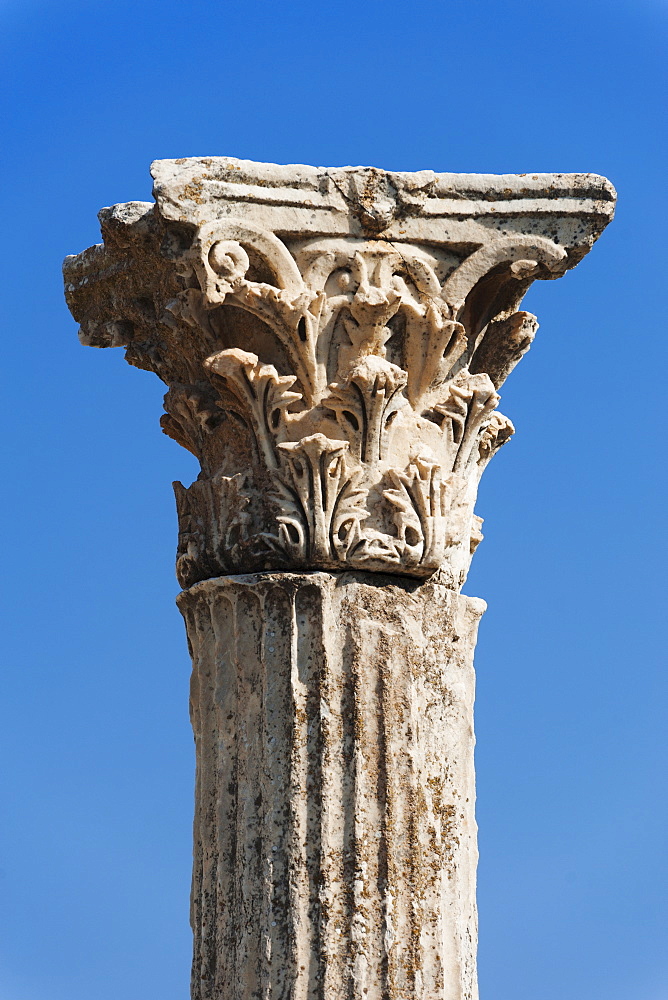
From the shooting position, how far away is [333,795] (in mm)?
7820

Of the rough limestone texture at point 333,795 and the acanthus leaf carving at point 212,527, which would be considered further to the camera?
the acanthus leaf carving at point 212,527

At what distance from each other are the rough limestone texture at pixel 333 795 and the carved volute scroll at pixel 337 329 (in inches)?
11.1

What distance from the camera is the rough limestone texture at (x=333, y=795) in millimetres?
7688

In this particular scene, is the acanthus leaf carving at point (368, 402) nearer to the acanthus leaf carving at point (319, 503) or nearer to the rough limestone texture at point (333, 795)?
the acanthus leaf carving at point (319, 503)

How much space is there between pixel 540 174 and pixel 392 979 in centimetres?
436

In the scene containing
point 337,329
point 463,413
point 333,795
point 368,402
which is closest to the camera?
point 333,795

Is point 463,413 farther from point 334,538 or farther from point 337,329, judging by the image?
point 334,538

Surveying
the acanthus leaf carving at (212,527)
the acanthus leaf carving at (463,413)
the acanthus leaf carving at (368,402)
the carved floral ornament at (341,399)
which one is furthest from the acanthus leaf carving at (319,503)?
the acanthus leaf carving at (463,413)

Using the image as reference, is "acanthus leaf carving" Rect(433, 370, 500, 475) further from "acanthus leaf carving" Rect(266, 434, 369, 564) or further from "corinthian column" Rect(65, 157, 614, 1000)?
"acanthus leaf carving" Rect(266, 434, 369, 564)

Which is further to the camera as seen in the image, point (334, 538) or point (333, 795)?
point (334, 538)

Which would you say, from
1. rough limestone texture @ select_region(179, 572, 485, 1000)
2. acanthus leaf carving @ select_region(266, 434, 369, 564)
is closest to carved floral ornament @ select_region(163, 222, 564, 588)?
acanthus leaf carving @ select_region(266, 434, 369, 564)

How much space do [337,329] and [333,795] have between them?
8.08 ft

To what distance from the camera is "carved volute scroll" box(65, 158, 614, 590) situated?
817 centimetres

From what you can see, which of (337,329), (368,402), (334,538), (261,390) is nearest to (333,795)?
(334,538)
